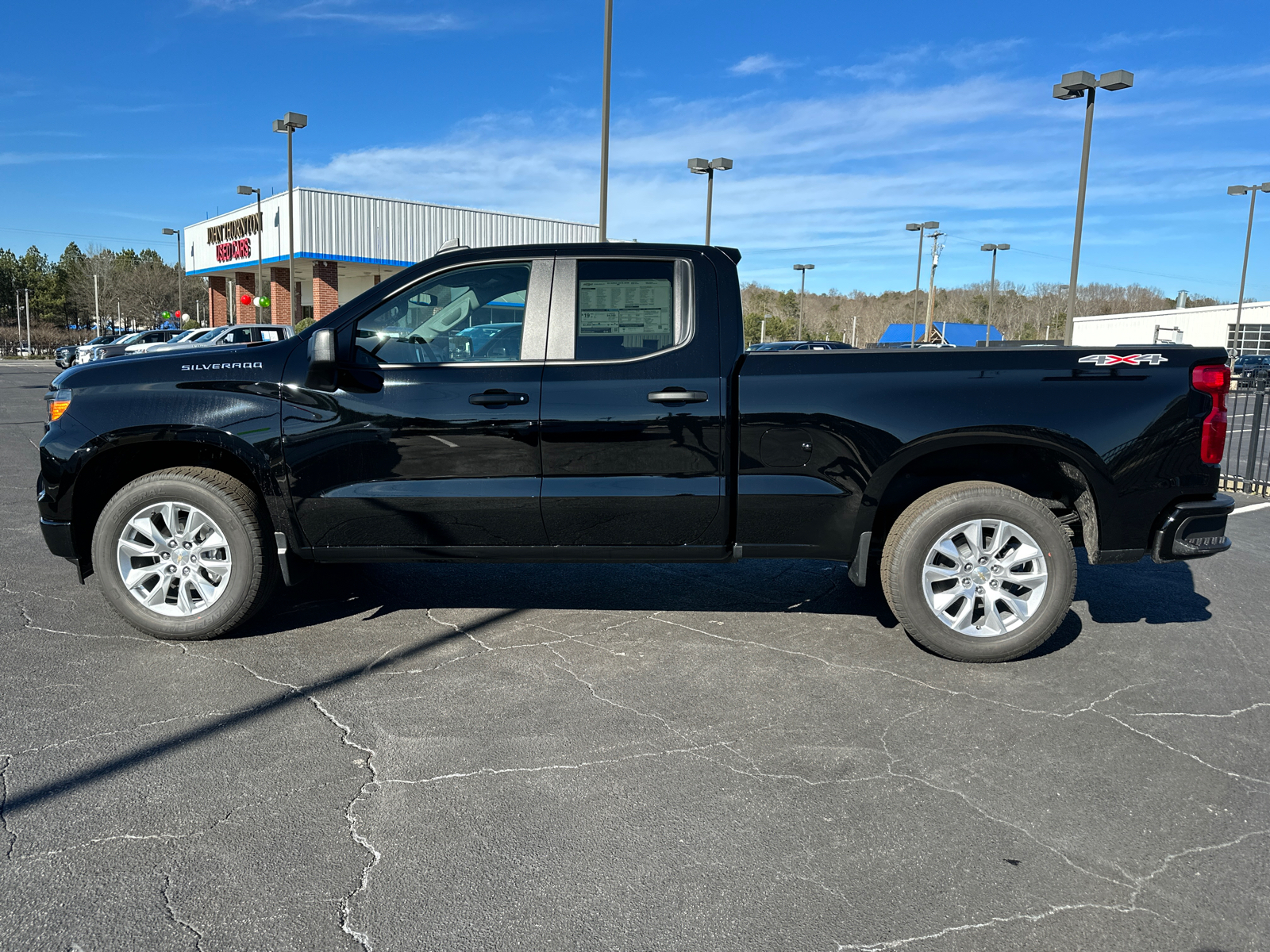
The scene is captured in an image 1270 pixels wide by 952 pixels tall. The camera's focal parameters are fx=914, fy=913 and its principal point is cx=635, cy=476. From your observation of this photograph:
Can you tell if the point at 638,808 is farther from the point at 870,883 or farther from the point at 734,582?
the point at 734,582

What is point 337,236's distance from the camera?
40.8m

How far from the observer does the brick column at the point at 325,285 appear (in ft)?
139

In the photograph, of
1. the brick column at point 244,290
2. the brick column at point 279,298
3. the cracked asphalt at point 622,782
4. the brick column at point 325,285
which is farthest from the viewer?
the brick column at point 244,290

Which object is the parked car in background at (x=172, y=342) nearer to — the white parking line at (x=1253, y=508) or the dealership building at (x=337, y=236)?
the dealership building at (x=337, y=236)

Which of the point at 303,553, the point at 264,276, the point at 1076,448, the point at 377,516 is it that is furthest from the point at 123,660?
the point at 264,276

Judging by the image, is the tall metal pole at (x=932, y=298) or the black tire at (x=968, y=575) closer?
the black tire at (x=968, y=575)

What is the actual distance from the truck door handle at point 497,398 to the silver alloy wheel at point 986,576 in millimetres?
2127

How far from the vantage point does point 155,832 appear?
2891 mm

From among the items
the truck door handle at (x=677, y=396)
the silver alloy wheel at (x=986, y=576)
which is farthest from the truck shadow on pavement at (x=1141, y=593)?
the truck door handle at (x=677, y=396)

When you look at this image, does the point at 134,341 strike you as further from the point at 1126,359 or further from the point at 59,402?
the point at 1126,359

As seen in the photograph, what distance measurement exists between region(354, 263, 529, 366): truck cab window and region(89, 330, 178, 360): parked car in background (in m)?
28.6

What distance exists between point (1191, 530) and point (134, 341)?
35.5 m

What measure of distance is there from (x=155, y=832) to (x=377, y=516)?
74.6 inches

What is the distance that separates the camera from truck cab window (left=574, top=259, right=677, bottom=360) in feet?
14.8
